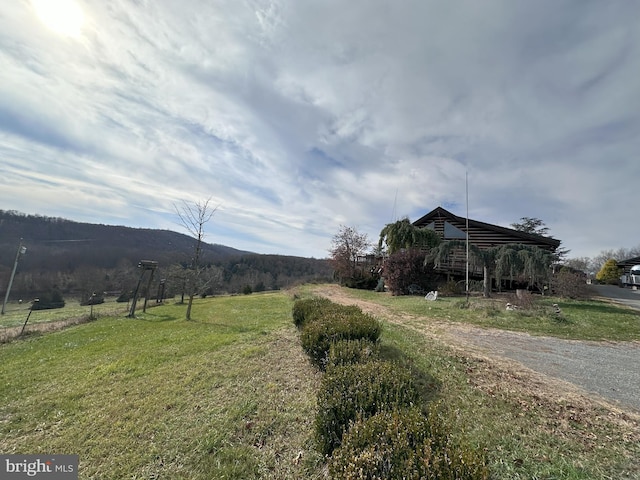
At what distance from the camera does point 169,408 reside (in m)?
3.91

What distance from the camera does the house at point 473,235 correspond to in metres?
17.6

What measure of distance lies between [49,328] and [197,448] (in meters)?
13.5

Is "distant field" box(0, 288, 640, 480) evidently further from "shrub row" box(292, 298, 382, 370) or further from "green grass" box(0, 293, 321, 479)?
"shrub row" box(292, 298, 382, 370)

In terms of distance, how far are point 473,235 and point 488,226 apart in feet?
5.00

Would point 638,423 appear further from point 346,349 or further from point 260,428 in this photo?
point 260,428

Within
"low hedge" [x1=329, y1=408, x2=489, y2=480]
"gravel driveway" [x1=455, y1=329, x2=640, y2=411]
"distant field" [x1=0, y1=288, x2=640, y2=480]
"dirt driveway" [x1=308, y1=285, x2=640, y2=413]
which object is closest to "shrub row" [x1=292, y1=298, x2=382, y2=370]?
"distant field" [x1=0, y1=288, x2=640, y2=480]

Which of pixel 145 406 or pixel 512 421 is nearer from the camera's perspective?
pixel 512 421

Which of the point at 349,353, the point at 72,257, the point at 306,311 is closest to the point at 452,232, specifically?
the point at 306,311

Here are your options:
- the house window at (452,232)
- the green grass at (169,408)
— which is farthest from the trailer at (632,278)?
the green grass at (169,408)

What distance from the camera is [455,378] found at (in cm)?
426

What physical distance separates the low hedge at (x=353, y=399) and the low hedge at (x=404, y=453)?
302 mm

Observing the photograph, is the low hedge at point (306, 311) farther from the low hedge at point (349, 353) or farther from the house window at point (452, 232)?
the house window at point (452, 232)

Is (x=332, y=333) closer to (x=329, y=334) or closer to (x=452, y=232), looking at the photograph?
(x=329, y=334)

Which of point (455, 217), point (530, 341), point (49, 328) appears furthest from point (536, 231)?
point (49, 328)
